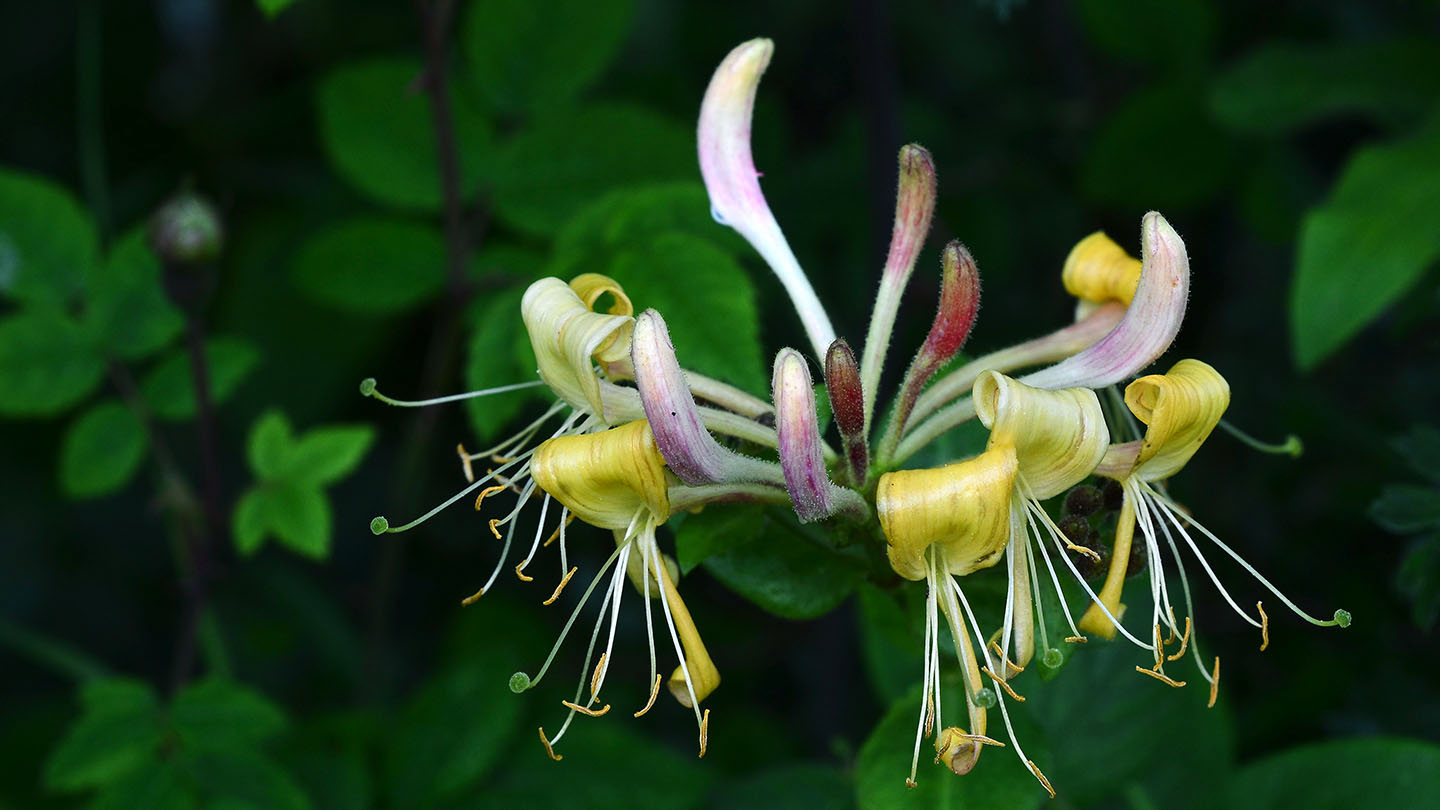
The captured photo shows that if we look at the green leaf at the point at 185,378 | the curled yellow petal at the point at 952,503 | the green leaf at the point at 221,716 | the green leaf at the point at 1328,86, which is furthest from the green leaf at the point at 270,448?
the green leaf at the point at 1328,86

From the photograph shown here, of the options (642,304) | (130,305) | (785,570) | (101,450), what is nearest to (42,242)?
(130,305)

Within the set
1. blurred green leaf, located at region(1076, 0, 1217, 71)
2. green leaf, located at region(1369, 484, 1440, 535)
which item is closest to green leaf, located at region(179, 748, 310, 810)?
green leaf, located at region(1369, 484, 1440, 535)

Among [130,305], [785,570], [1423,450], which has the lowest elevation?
[1423,450]

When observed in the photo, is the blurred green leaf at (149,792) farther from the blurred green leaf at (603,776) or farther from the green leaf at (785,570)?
the green leaf at (785,570)

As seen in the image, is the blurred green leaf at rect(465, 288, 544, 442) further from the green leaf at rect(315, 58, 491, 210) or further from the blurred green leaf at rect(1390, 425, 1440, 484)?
the blurred green leaf at rect(1390, 425, 1440, 484)

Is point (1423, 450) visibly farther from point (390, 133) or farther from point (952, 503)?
point (390, 133)

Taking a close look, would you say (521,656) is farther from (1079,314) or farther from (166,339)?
(1079,314)
